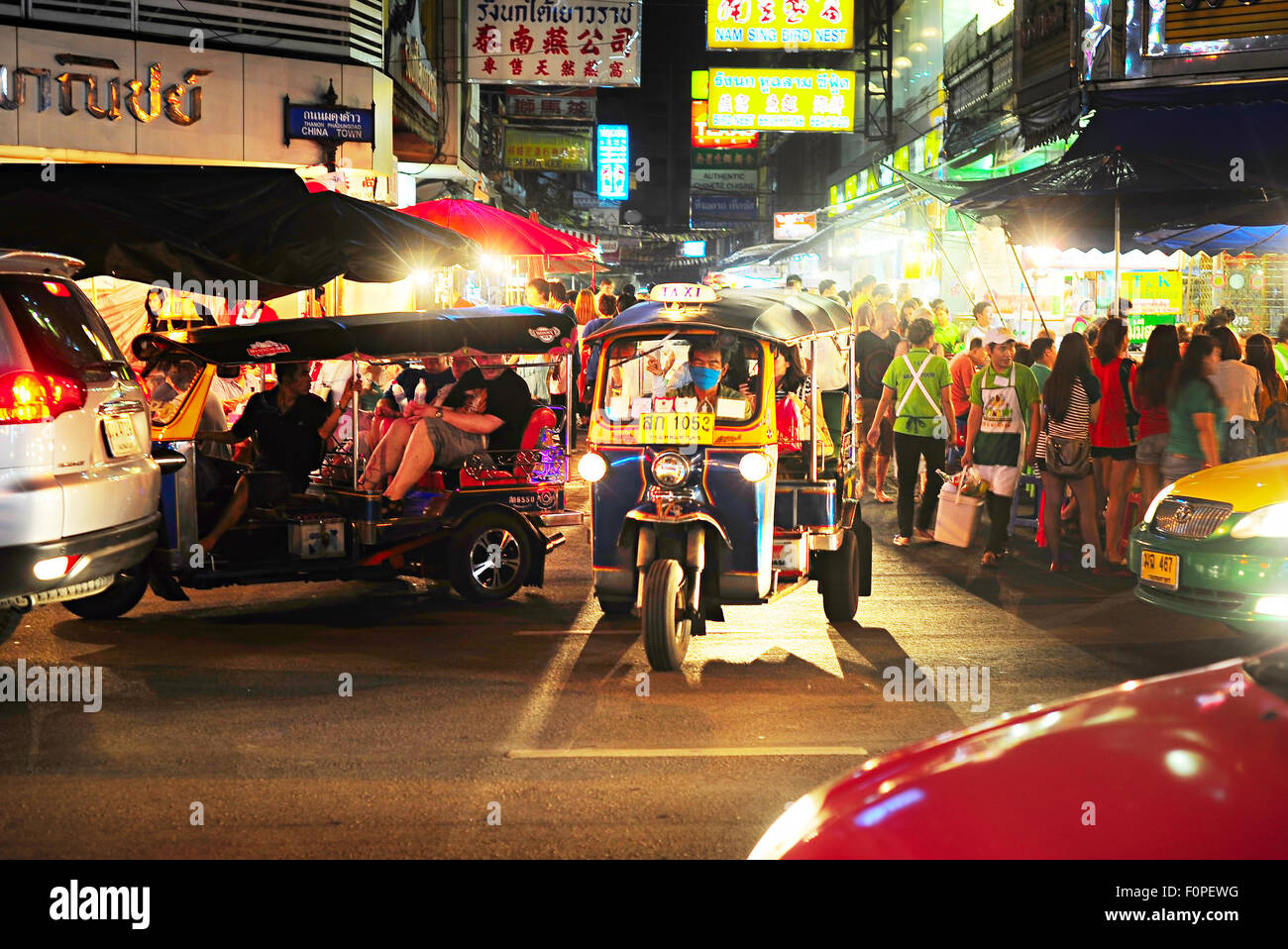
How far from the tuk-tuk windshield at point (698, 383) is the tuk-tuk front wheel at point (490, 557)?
5.08ft

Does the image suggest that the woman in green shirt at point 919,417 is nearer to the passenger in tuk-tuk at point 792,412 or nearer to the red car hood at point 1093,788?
the passenger in tuk-tuk at point 792,412

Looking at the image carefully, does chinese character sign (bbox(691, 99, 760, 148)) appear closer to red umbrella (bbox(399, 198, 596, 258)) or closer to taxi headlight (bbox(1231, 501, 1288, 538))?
red umbrella (bbox(399, 198, 596, 258))

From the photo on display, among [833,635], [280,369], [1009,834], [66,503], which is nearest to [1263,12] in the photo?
[833,635]

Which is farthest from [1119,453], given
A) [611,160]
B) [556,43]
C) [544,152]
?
[611,160]

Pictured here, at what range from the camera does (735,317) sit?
8258mm

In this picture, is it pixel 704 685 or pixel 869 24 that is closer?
pixel 704 685

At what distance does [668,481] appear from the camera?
8109 millimetres

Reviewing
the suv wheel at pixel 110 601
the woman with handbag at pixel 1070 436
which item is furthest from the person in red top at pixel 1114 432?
the suv wheel at pixel 110 601

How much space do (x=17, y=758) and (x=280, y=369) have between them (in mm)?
4386

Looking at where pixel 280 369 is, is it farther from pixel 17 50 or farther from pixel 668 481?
pixel 17 50

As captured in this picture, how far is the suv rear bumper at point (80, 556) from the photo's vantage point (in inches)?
259

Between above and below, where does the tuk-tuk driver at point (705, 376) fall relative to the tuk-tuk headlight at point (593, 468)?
above

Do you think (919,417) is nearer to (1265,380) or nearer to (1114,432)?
(1114,432)

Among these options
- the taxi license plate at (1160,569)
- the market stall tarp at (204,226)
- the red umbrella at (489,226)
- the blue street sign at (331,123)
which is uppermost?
the blue street sign at (331,123)
